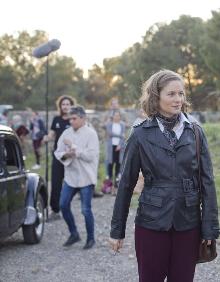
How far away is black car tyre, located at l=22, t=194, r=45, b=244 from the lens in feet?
26.1

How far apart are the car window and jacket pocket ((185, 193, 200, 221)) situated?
416cm

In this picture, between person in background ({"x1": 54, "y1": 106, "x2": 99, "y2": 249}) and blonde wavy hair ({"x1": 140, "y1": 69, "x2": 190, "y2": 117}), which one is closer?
blonde wavy hair ({"x1": 140, "y1": 69, "x2": 190, "y2": 117})

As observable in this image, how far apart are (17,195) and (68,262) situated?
1.04 meters

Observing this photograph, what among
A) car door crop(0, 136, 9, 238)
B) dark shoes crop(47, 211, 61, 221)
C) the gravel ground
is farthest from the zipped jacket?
dark shoes crop(47, 211, 61, 221)

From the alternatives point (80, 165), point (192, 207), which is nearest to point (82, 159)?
point (80, 165)

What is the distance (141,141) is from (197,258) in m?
0.79

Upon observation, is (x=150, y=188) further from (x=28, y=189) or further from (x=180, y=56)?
(x=180, y=56)

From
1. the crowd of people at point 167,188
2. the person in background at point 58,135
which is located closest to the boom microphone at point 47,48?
the person in background at point 58,135

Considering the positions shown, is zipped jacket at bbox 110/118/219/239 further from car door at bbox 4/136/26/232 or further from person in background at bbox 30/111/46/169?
person in background at bbox 30/111/46/169

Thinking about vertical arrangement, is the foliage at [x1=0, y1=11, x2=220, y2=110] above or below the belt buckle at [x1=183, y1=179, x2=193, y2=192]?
above

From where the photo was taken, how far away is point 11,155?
7.79 metres

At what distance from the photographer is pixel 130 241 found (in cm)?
826

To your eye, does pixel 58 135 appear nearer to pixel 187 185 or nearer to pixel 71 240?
pixel 71 240

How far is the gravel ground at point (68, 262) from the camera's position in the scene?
21.1 ft
